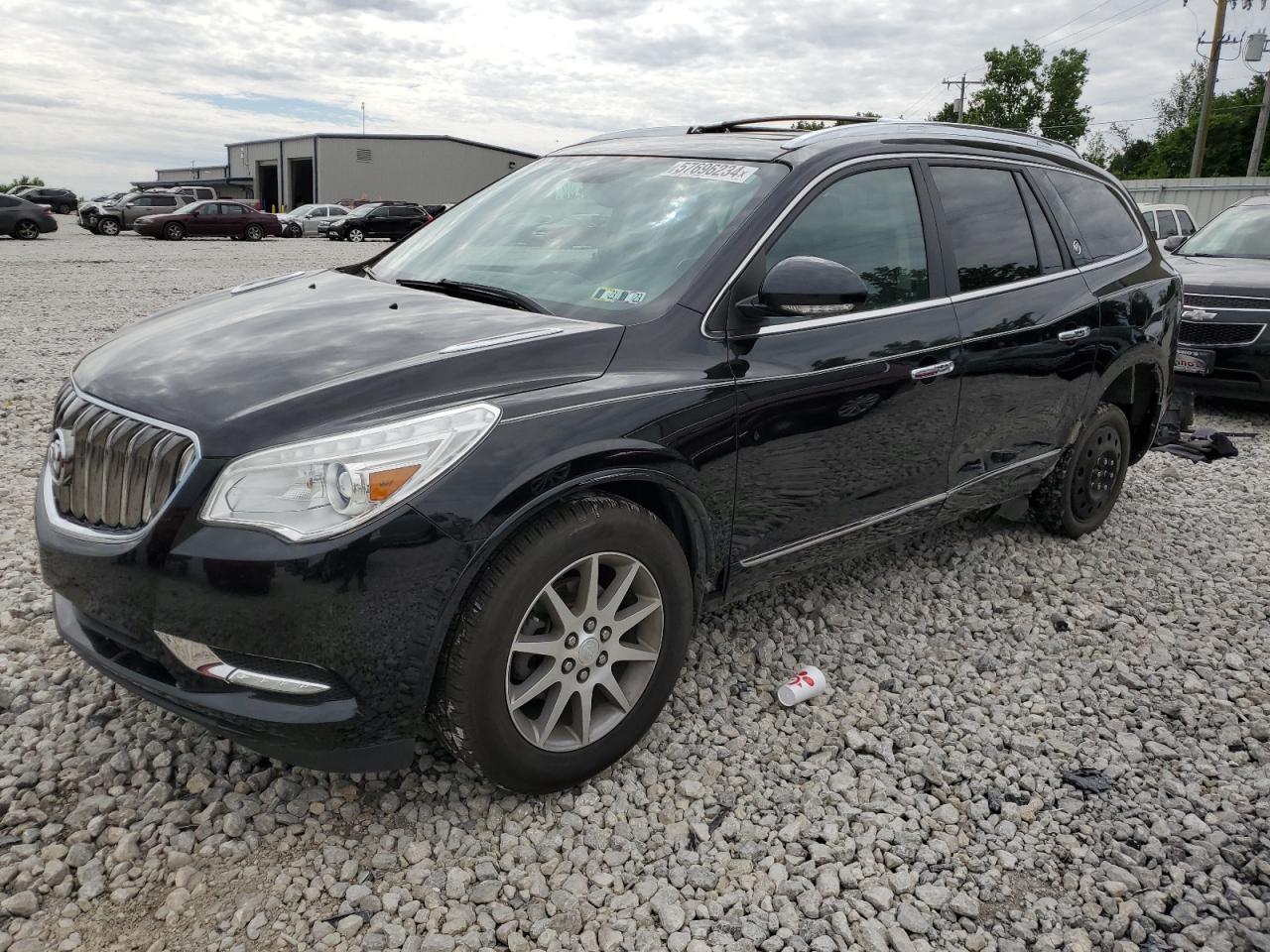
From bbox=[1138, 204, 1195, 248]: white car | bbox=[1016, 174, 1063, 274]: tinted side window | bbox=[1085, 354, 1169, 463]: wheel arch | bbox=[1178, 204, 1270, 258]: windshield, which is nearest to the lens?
bbox=[1016, 174, 1063, 274]: tinted side window

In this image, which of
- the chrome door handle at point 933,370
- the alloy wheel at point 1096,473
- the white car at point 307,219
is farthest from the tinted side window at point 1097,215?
the white car at point 307,219

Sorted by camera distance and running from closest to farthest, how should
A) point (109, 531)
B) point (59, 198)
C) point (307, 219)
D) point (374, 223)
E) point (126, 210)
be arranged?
1. point (109, 531)
2. point (126, 210)
3. point (374, 223)
4. point (307, 219)
5. point (59, 198)

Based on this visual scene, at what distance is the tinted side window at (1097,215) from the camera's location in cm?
467

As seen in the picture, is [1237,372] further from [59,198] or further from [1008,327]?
[59,198]

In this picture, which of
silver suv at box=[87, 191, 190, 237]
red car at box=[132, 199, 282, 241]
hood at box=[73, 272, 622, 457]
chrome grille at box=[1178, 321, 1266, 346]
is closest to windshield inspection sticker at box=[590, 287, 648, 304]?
hood at box=[73, 272, 622, 457]

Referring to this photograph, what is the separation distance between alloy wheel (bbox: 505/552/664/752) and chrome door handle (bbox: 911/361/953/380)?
1.40 metres

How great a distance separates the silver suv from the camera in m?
33.3

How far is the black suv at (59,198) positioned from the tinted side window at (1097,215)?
55607 mm

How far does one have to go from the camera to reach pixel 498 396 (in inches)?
101

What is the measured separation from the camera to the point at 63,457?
2.75m

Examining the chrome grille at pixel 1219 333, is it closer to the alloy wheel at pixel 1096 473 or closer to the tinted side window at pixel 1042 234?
the alloy wheel at pixel 1096 473

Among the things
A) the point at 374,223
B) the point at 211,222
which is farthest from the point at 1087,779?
the point at 374,223

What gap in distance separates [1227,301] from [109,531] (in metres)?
8.36

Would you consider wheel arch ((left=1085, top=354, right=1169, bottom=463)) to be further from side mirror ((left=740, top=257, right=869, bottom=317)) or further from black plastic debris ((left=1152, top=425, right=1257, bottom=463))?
side mirror ((left=740, top=257, right=869, bottom=317))
